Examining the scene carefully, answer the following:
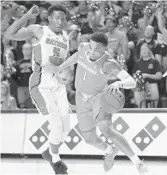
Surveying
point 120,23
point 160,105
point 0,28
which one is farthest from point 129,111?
point 0,28

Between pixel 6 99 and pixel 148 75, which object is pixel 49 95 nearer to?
pixel 148 75

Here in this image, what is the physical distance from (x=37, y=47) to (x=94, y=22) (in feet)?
9.42

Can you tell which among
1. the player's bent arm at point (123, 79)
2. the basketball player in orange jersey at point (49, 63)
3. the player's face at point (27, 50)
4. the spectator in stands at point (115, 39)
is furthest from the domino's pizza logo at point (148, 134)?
the player's face at point (27, 50)

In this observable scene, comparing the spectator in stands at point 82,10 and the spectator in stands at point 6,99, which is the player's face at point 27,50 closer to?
the spectator in stands at point 6,99

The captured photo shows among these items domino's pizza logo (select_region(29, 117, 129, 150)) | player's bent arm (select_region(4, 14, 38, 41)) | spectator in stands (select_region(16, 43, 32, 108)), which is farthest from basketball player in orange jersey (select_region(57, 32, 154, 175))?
spectator in stands (select_region(16, 43, 32, 108))

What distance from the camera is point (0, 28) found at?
10.8 m

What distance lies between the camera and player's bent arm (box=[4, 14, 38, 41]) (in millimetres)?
7262

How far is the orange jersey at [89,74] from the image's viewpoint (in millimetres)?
7242

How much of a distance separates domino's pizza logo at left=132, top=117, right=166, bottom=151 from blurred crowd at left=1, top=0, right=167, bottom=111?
41 cm

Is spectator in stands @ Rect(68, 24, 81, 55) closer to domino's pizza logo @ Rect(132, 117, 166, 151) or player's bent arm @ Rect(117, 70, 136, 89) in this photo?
domino's pizza logo @ Rect(132, 117, 166, 151)

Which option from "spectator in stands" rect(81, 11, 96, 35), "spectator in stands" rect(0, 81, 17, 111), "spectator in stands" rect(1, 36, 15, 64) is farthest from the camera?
"spectator in stands" rect(1, 36, 15, 64)

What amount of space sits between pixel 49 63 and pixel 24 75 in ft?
8.66

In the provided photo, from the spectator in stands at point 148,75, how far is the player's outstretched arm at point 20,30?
2568 mm

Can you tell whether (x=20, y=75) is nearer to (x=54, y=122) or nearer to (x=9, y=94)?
(x=9, y=94)
